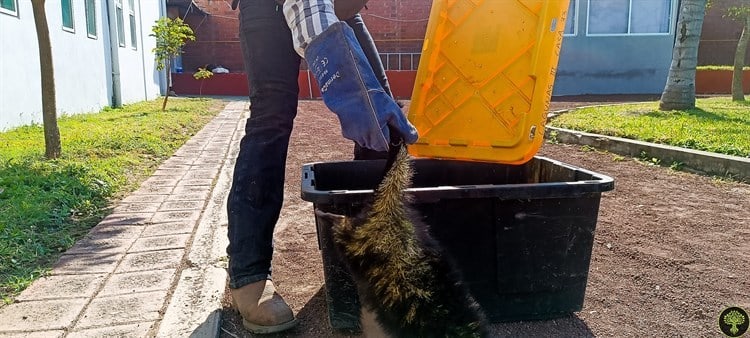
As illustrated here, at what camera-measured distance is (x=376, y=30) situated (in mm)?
25688

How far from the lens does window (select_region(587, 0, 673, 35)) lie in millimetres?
20125

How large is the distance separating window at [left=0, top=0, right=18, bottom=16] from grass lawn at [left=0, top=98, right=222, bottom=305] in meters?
1.52

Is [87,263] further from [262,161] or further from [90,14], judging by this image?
[90,14]

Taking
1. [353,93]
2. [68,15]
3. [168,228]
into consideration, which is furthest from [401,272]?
[68,15]

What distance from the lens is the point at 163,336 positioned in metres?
1.99

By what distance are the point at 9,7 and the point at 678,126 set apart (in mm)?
8951

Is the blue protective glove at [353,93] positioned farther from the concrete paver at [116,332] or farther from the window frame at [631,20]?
the window frame at [631,20]

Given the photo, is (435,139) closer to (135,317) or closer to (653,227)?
(135,317)

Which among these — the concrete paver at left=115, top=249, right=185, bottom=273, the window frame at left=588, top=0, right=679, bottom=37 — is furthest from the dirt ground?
the window frame at left=588, top=0, right=679, bottom=37

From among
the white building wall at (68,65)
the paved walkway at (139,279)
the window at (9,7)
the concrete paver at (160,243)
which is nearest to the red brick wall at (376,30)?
the white building wall at (68,65)

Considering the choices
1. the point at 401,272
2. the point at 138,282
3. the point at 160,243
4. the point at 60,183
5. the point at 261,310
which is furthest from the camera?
the point at 60,183

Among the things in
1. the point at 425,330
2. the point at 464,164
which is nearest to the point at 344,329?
the point at 425,330

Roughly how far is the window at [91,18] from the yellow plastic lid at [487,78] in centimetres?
1075

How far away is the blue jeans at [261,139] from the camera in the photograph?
77.4 inches
